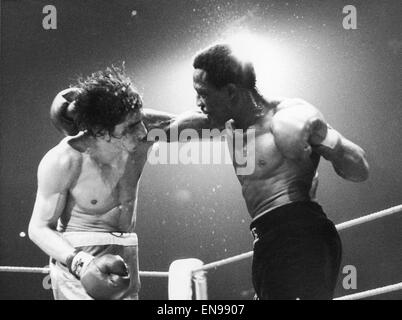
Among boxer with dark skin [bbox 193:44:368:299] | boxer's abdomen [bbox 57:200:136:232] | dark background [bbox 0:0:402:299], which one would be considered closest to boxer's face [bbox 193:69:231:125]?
boxer with dark skin [bbox 193:44:368:299]

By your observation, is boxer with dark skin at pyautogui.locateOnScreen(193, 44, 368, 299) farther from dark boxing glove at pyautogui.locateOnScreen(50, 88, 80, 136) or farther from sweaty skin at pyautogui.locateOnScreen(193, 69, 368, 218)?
dark boxing glove at pyautogui.locateOnScreen(50, 88, 80, 136)

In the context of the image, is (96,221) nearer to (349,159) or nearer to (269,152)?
(269,152)

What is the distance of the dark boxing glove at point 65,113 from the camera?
1.45 m

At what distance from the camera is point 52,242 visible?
1306 millimetres

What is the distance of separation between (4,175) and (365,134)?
59.4 inches

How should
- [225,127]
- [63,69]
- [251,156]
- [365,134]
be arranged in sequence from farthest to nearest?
[365,134]
[63,69]
[225,127]
[251,156]

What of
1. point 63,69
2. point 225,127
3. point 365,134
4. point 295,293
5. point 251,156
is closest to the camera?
point 295,293

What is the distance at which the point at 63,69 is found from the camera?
6.64ft

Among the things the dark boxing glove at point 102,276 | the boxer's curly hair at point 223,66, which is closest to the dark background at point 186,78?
the boxer's curly hair at point 223,66

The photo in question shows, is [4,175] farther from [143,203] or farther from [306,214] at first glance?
[306,214]

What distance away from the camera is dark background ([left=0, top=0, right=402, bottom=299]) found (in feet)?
6.27

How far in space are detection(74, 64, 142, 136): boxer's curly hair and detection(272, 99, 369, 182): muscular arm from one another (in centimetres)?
44

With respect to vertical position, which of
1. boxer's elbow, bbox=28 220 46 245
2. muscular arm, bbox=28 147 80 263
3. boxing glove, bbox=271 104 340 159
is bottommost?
boxer's elbow, bbox=28 220 46 245

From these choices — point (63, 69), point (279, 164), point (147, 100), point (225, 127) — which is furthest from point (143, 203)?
point (279, 164)
